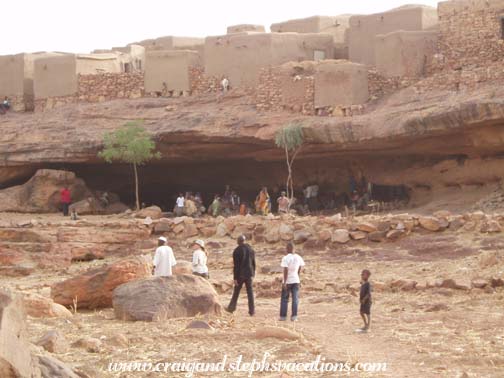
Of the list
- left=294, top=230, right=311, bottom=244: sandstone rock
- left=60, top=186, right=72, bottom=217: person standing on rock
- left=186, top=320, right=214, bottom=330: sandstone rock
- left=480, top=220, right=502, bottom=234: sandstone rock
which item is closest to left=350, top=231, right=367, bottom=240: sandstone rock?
left=294, top=230, right=311, bottom=244: sandstone rock

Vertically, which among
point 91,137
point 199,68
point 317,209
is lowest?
point 317,209

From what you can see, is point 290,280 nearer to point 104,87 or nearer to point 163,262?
point 163,262

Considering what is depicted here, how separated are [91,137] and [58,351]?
2063cm

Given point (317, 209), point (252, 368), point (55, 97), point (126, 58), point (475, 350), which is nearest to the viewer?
point (252, 368)

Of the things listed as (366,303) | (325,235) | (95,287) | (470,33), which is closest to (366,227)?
(325,235)

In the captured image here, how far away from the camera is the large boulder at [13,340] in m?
6.32

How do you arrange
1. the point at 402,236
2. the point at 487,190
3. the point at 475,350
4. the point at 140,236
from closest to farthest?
the point at 475,350 < the point at 402,236 < the point at 140,236 < the point at 487,190

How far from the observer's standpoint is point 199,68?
30297 mm

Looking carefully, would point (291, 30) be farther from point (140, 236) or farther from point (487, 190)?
point (140, 236)

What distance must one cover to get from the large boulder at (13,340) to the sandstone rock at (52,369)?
0.36 m

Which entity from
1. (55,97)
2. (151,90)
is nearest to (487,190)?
(151,90)

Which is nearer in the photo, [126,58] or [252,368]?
[252,368]

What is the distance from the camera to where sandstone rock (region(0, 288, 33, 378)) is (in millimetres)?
6316

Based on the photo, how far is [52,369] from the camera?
732 centimetres
